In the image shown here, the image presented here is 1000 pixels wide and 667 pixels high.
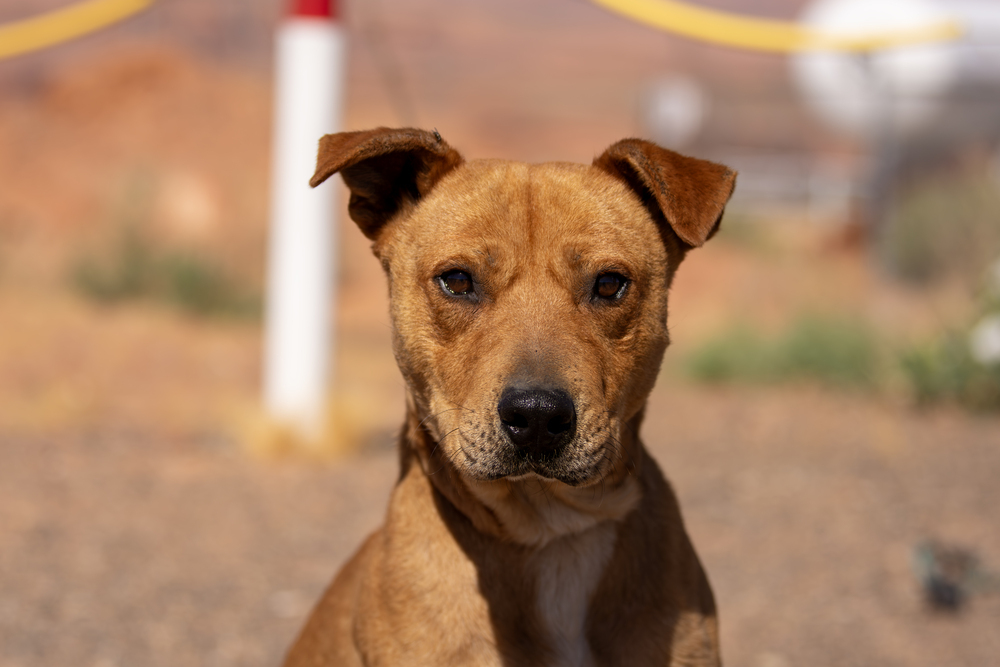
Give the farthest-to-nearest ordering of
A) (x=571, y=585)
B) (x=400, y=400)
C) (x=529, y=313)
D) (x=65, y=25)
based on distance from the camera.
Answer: (x=400, y=400) < (x=65, y=25) < (x=571, y=585) < (x=529, y=313)

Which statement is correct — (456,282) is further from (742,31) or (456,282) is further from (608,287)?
(742,31)

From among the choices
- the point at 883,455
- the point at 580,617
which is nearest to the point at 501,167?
the point at 580,617

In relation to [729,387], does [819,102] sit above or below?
above

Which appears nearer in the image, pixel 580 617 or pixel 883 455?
pixel 580 617

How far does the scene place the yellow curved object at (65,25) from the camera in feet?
27.8

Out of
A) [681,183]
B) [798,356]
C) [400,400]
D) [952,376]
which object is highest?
[681,183]

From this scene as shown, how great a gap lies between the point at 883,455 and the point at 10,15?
45.4 m

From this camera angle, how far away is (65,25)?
28.6 ft

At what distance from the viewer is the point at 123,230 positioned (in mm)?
14844

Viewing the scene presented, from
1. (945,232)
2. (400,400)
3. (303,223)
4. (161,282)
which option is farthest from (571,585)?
(161,282)

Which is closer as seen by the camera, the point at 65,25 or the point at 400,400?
the point at 65,25

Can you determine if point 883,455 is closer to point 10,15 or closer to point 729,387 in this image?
point 729,387

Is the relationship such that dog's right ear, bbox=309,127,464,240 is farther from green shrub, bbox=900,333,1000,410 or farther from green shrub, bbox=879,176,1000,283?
green shrub, bbox=879,176,1000,283

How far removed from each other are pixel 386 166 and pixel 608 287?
32.2 inches
